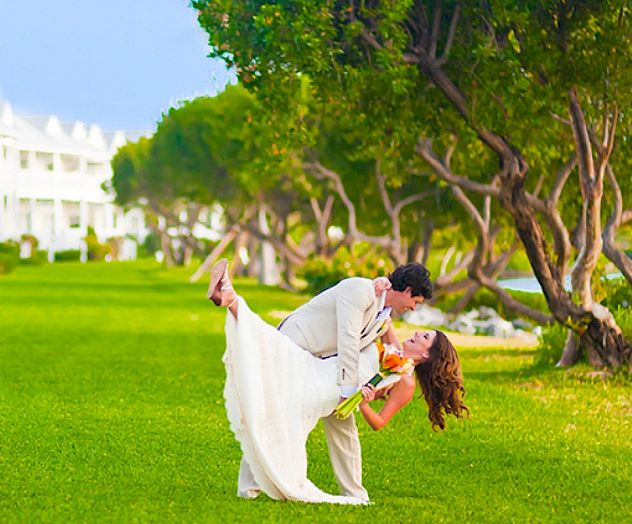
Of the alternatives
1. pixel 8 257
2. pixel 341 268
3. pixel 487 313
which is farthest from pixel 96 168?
pixel 487 313

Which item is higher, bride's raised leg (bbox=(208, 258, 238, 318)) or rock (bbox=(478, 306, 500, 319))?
Answer: bride's raised leg (bbox=(208, 258, 238, 318))

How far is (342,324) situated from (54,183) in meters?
82.4

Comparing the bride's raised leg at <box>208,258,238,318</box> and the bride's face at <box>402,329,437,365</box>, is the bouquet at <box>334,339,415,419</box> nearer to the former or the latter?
the bride's face at <box>402,329,437,365</box>

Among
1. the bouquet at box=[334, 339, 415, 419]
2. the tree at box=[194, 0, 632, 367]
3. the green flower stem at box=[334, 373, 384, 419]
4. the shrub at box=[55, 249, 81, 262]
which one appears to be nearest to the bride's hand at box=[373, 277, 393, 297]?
the bouquet at box=[334, 339, 415, 419]

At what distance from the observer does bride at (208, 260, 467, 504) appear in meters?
7.94

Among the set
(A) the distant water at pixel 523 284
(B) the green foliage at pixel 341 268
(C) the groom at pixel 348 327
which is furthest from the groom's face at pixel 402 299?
(A) the distant water at pixel 523 284

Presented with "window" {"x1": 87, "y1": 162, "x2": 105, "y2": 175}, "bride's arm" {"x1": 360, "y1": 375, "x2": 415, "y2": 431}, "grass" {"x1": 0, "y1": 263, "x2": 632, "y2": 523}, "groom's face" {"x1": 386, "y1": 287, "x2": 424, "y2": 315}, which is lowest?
"grass" {"x1": 0, "y1": 263, "x2": 632, "y2": 523}

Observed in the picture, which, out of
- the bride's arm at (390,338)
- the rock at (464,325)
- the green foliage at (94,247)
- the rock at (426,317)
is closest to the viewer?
the bride's arm at (390,338)

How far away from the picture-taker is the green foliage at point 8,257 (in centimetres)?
5422

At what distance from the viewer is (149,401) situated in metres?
14.5

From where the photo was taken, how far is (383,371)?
8289 millimetres

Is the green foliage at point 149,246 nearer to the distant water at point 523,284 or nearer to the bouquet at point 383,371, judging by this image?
the distant water at point 523,284

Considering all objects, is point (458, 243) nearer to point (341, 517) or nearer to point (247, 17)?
point (247, 17)

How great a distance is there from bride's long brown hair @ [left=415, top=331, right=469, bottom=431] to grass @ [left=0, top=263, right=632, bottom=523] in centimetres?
72
